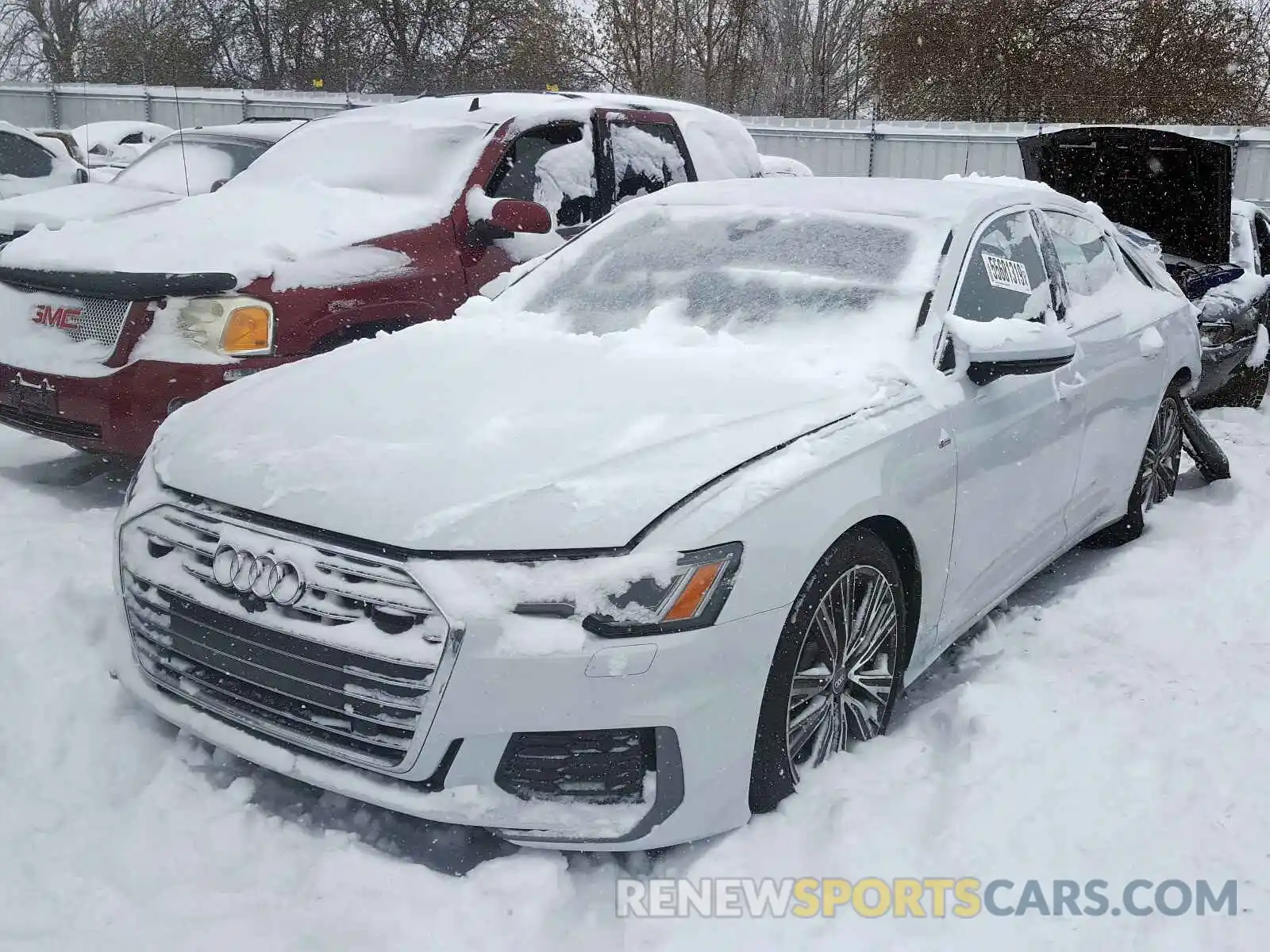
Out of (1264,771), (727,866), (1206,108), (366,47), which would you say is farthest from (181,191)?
(366,47)

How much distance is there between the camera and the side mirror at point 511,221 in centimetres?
532

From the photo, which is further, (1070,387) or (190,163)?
(190,163)

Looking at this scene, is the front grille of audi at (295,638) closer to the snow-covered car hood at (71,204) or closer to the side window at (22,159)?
the snow-covered car hood at (71,204)

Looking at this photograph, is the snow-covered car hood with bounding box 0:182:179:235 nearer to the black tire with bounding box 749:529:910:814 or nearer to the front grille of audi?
the front grille of audi

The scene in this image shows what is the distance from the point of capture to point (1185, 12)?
24922mm

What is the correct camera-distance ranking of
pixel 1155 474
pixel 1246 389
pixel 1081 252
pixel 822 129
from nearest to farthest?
pixel 1081 252, pixel 1155 474, pixel 1246 389, pixel 822 129

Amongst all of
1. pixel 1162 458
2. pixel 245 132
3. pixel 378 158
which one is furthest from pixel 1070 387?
pixel 245 132

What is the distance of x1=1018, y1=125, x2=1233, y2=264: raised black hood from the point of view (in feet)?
22.0

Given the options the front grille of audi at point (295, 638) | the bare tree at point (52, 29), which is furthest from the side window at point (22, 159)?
the bare tree at point (52, 29)

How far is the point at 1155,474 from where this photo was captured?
5090 mm

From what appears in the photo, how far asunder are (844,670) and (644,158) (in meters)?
4.28

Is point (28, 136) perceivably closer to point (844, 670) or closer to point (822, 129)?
point (844, 670)

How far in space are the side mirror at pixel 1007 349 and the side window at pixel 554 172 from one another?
3.00 metres

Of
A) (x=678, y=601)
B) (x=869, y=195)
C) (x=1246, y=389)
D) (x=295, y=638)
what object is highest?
(x=869, y=195)
